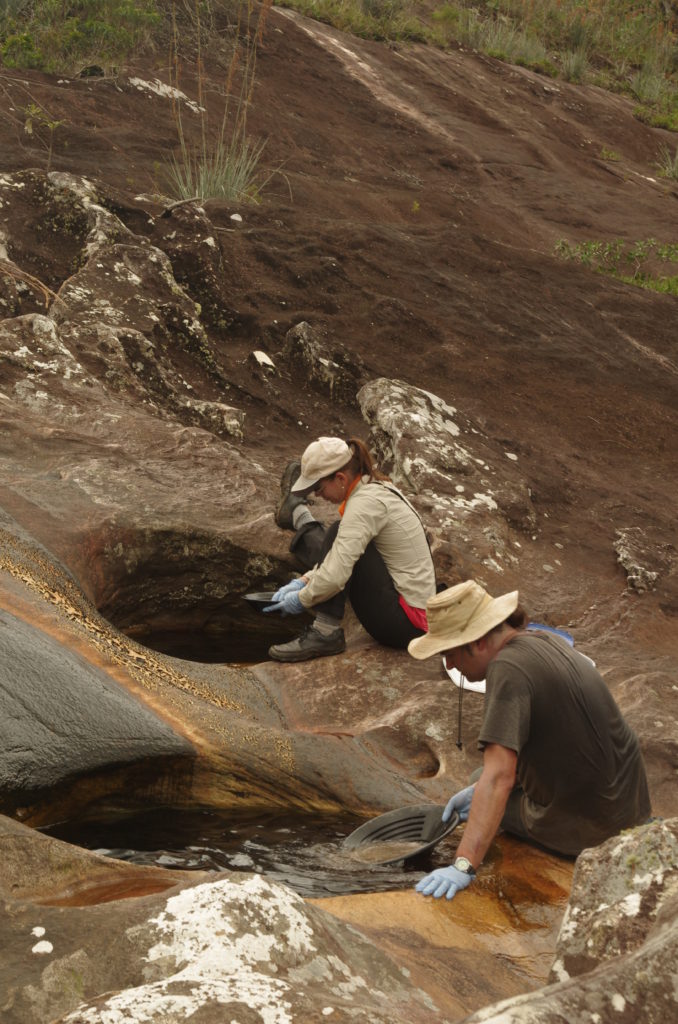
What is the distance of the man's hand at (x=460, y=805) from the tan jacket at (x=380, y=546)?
1475 millimetres

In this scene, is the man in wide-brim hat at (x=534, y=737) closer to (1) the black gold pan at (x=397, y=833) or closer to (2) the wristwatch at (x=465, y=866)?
(2) the wristwatch at (x=465, y=866)

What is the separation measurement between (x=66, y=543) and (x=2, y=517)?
316 millimetres

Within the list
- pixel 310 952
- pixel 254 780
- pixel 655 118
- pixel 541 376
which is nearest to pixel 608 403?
pixel 541 376

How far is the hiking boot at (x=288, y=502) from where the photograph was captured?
5.56 metres

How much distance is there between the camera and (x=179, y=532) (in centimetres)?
534

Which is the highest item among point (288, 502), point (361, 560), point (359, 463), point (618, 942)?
point (618, 942)

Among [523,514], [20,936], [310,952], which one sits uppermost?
[310,952]

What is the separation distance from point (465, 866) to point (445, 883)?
Result: 7cm

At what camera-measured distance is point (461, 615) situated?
314 centimetres

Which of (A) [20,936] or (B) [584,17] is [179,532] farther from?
(B) [584,17]

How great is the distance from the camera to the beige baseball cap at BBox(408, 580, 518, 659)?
3.12m

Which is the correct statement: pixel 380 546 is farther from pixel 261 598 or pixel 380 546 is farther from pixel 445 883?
pixel 445 883

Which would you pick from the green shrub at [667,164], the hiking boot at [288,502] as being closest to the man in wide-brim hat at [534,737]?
the hiking boot at [288,502]

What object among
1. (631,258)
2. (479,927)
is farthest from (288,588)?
(631,258)
